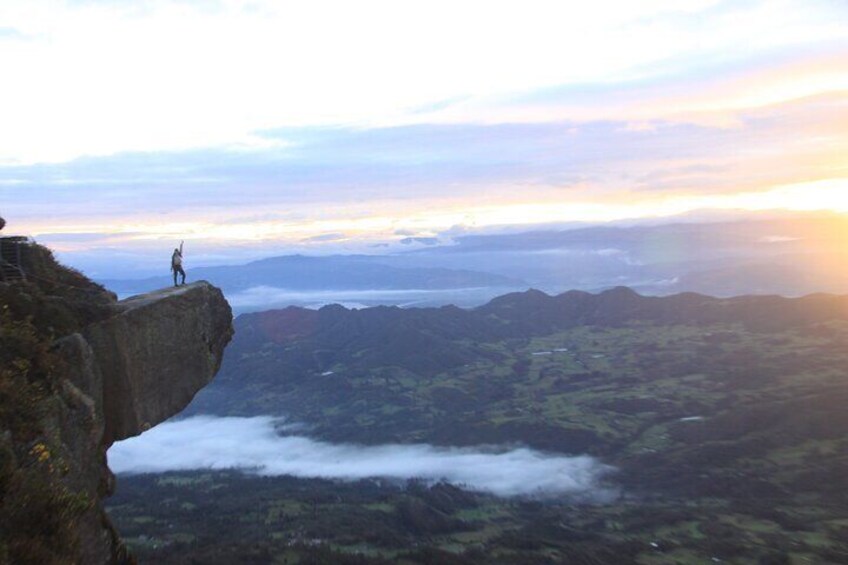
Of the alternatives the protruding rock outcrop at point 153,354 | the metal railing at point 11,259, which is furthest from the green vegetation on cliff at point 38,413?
the protruding rock outcrop at point 153,354

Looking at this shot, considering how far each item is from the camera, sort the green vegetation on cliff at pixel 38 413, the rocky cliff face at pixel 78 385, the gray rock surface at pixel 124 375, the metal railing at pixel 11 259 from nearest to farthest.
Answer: the green vegetation on cliff at pixel 38 413 < the rocky cliff face at pixel 78 385 < the gray rock surface at pixel 124 375 < the metal railing at pixel 11 259

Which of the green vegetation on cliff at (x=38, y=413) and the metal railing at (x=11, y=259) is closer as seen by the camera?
the green vegetation on cliff at (x=38, y=413)

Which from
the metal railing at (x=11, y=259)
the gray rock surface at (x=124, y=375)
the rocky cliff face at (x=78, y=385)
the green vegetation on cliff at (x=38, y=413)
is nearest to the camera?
the green vegetation on cliff at (x=38, y=413)

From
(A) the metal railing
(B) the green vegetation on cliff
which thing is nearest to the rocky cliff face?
(B) the green vegetation on cliff

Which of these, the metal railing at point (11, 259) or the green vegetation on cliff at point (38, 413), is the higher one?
the metal railing at point (11, 259)

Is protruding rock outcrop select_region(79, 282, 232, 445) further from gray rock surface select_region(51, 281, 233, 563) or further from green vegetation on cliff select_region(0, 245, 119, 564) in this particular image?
green vegetation on cliff select_region(0, 245, 119, 564)

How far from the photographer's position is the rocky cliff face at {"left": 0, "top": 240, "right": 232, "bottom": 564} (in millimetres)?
21609

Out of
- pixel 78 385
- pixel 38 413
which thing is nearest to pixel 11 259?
pixel 78 385

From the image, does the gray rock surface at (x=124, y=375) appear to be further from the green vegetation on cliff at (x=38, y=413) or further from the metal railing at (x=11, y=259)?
the metal railing at (x=11, y=259)

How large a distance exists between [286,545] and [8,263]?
17625 cm

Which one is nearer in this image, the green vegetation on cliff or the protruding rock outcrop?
the green vegetation on cliff

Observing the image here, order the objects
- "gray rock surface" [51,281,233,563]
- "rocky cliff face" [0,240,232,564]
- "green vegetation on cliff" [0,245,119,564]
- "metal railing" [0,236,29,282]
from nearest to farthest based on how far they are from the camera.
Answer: "green vegetation on cliff" [0,245,119,564], "rocky cliff face" [0,240,232,564], "gray rock surface" [51,281,233,563], "metal railing" [0,236,29,282]

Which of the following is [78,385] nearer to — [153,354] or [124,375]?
[124,375]

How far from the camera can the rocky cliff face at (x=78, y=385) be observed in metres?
21.6
